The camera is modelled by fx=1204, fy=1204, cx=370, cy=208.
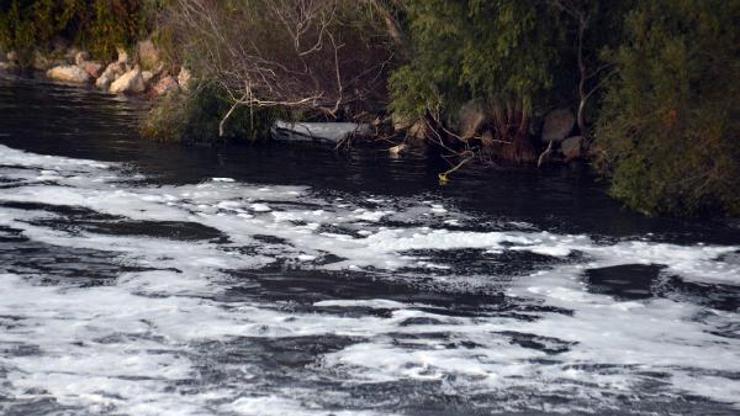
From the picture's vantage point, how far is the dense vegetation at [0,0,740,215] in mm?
16234

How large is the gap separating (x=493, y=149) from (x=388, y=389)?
1227 centimetres

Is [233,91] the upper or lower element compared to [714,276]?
upper

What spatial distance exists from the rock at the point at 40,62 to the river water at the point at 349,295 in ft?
53.1

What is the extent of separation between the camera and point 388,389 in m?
9.32

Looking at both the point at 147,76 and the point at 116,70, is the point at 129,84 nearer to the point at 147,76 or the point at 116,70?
the point at 147,76

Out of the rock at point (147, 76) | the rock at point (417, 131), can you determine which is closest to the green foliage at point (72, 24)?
the rock at point (147, 76)

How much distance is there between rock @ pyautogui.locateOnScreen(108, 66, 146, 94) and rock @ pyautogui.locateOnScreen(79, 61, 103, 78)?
1961 millimetres

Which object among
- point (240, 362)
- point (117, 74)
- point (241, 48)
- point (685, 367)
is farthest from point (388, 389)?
point (117, 74)

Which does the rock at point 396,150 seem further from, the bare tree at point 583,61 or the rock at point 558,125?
the bare tree at point 583,61

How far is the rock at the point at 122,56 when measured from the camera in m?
33.8

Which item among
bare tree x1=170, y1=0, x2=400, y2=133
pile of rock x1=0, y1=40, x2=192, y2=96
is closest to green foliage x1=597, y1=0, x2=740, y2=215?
bare tree x1=170, y1=0, x2=400, y2=133

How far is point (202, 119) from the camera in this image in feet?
74.1

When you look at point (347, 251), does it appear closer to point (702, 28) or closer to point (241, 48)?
point (702, 28)

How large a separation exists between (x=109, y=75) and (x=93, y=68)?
121 cm
